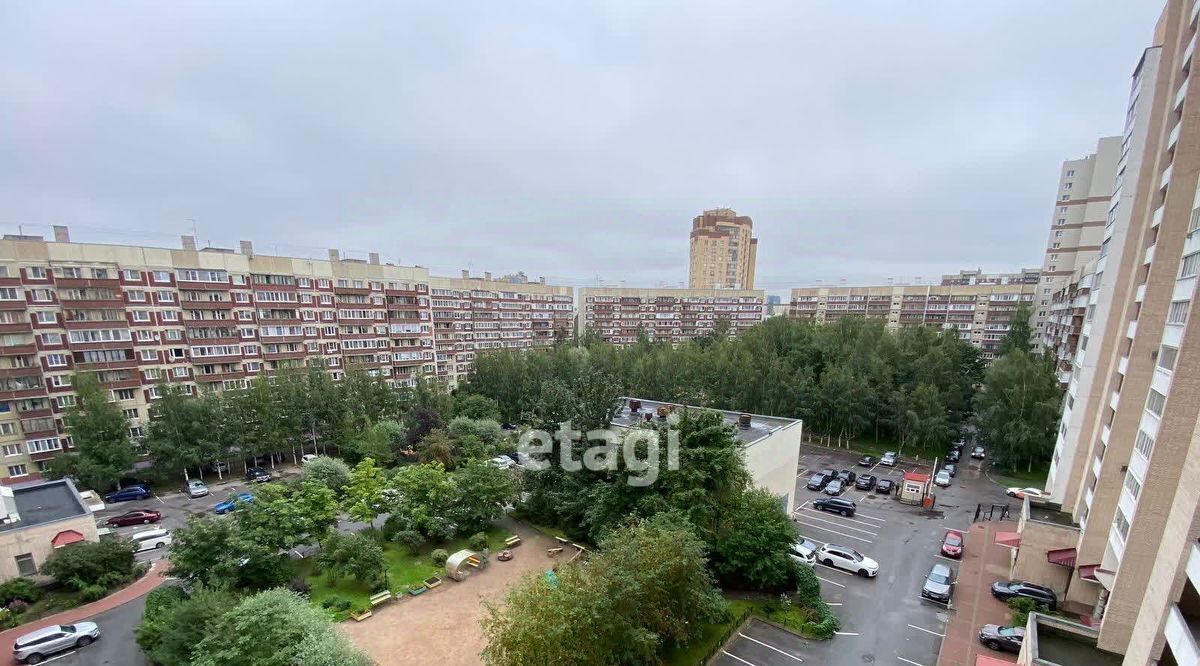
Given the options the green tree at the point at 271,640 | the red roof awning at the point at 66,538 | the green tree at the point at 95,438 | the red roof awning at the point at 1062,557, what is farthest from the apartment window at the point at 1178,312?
the green tree at the point at 95,438

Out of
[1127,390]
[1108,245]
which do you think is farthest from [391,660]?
[1108,245]

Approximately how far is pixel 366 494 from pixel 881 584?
87.3 feet

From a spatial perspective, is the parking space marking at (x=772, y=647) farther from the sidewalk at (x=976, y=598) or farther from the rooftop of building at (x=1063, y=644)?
the rooftop of building at (x=1063, y=644)

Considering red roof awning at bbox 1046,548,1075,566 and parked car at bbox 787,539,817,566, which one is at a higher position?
red roof awning at bbox 1046,548,1075,566

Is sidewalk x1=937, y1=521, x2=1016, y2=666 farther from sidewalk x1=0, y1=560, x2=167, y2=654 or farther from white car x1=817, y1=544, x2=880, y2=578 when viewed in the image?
sidewalk x1=0, y1=560, x2=167, y2=654

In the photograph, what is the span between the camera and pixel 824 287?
86.2 m

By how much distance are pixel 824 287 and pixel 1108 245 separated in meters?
68.0

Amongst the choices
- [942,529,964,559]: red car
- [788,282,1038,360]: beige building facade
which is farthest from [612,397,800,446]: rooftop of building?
[788,282,1038,360]: beige building facade

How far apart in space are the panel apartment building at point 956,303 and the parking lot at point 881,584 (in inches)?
1309

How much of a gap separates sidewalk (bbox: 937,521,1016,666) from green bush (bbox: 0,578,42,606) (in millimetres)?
38028

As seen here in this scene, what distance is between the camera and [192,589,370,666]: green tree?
1275 cm

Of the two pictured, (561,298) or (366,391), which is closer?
(366,391)

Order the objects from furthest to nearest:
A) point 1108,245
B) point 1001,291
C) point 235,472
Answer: point 1001,291, point 235,472, point 1108,245

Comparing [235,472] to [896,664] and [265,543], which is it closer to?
[265,543]
